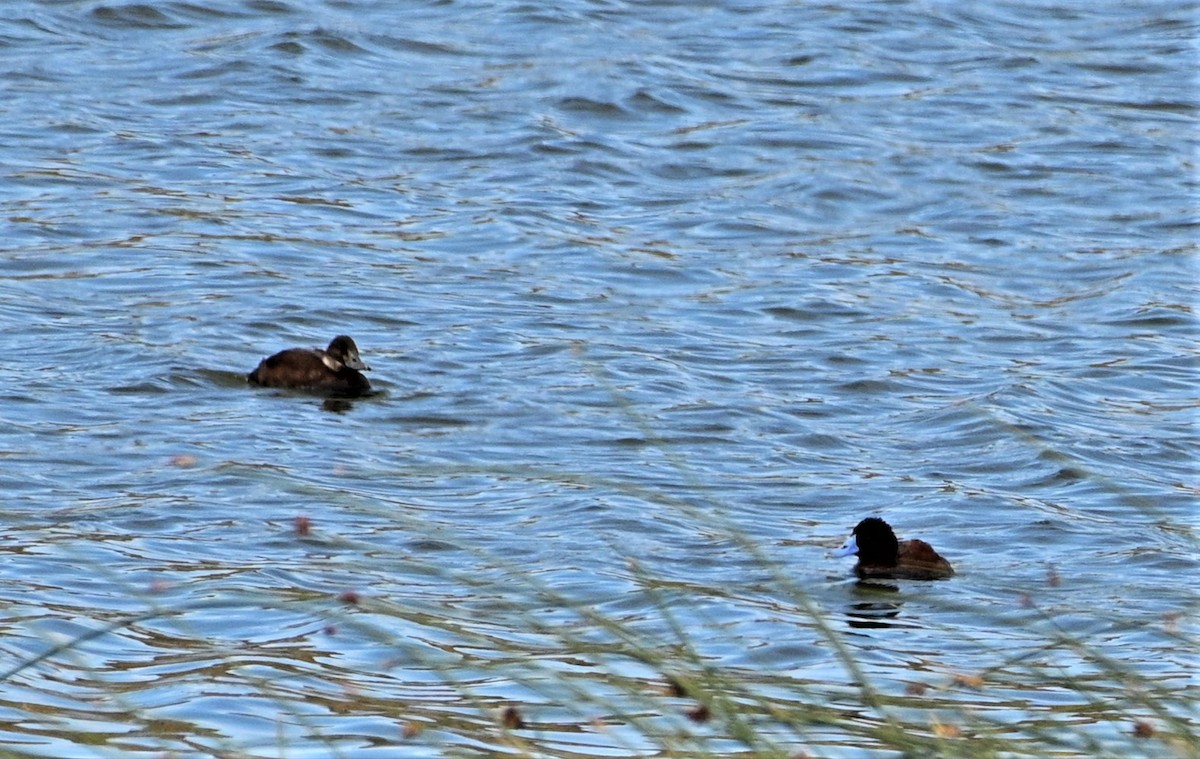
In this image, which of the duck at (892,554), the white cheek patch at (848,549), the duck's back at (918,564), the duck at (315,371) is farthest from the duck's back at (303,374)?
the duck's back at (918,564)

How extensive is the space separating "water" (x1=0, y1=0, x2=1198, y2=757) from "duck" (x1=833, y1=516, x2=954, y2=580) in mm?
112

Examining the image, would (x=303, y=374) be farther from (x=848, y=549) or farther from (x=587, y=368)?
(x=848, y=549)

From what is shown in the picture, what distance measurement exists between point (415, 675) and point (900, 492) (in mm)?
3917

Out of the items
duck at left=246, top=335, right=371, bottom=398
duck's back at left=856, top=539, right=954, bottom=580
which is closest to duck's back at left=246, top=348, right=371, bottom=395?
duck at left=246, top=335, right=371, bottom=398

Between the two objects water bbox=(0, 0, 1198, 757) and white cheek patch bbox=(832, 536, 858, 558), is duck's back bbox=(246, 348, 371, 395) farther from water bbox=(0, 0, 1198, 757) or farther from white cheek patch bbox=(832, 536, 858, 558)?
white cheek patch bbox=(832, 536, 858, 558)

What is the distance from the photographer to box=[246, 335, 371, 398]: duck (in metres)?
10.4

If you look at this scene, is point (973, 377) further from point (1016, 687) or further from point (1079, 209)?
point (1016, 687)

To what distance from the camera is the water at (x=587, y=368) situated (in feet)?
18.5

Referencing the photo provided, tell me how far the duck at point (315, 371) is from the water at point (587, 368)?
106mm

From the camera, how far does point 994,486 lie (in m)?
9.59

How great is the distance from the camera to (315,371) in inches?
415

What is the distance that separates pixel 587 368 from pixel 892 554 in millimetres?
3351

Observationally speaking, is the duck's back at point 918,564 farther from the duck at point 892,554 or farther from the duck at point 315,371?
the duck at point 315,371

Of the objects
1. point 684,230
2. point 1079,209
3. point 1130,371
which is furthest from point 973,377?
point 1079,209
